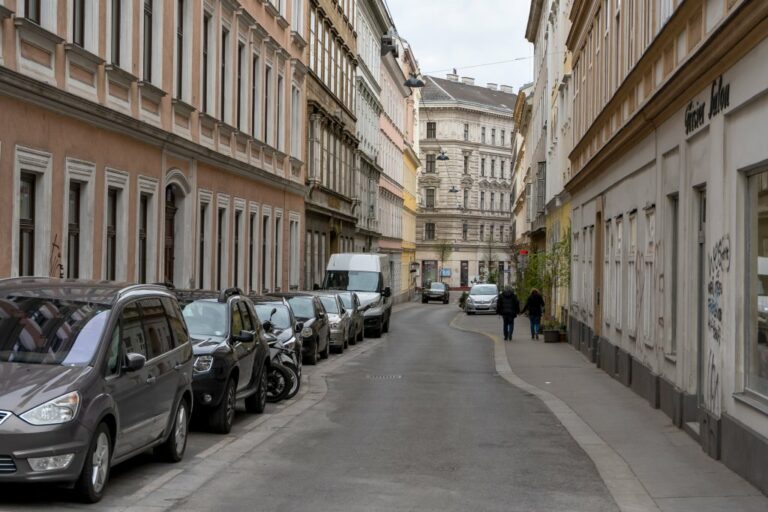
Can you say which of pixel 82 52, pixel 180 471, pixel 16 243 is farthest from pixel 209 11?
pixel 180 471

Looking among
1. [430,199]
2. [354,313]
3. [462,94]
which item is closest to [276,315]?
[354,313]

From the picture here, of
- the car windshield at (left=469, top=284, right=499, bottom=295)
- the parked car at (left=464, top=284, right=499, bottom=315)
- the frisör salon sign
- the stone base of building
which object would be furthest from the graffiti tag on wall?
the car windshield at (left=469, top=284, right=499, bottom=295)

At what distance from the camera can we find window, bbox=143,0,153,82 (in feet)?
77.6

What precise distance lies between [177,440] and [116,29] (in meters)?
12.0

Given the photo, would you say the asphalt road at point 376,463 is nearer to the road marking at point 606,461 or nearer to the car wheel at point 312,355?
the road marking at point 606,461

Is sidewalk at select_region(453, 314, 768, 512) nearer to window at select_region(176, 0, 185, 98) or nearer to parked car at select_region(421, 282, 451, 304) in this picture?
window at select_region(176, 0, 185, 98)

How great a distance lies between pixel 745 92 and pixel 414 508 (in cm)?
493

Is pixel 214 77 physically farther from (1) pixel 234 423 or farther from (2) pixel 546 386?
(1) pixel 234 423

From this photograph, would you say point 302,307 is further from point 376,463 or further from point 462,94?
point 462,94

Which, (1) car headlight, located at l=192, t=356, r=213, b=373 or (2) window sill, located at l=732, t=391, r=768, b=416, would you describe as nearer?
(2) window sill, located at l=732, t=391, r=768, b=416

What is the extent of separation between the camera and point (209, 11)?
2853cm

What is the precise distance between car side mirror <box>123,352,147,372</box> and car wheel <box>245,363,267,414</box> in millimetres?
5961

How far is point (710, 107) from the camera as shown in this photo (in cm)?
1279

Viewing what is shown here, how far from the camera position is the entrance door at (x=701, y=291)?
13.6 metres
